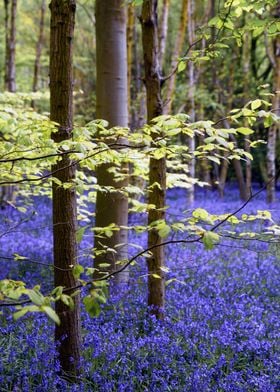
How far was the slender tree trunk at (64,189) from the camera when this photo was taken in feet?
8.48

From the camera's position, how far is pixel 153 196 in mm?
3812

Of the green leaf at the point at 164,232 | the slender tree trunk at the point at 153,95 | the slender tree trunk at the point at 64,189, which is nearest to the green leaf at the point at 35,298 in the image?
the green leaf at the point at 164,232

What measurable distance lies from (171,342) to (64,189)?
167 cm

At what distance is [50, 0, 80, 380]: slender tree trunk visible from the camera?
2586mm

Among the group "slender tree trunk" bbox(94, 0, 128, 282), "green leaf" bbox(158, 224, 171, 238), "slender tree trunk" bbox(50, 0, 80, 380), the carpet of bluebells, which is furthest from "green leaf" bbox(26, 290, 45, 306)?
"slender tree trunk" bbox(94, 0, 128, 282)

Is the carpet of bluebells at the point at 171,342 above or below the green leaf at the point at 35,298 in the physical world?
below

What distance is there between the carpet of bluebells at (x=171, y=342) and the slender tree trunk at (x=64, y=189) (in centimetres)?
13

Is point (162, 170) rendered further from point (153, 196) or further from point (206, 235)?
point (206, 235)

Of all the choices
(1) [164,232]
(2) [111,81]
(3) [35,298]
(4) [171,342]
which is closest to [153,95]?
(2) [111,81]

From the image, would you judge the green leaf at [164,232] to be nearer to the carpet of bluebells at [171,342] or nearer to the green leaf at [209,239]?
the green leaf at [209,239]

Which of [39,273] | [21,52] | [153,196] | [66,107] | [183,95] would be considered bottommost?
[39,273]

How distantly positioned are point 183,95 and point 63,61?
14.7 metres

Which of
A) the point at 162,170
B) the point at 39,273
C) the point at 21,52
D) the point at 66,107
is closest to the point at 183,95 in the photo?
the point at 21,52

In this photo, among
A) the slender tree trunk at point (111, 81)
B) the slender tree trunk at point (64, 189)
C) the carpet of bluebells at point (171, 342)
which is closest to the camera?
the slender tree trunk at point (64, 189)
